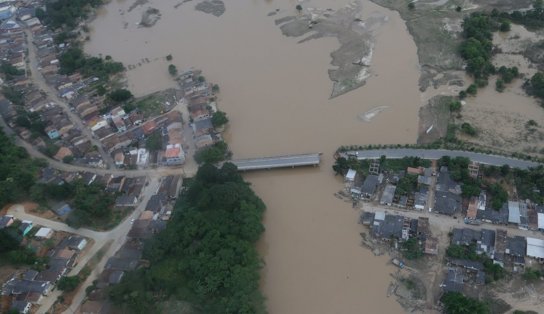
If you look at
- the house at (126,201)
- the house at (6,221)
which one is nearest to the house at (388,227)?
the house at (126,201)

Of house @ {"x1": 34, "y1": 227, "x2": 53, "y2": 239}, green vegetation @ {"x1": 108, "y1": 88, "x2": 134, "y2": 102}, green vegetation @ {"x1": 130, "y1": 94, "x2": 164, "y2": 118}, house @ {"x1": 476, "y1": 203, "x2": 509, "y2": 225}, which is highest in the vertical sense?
green vegetation @ {"x1": 108, "y1": 88, "x2": 134, "y2": 102}

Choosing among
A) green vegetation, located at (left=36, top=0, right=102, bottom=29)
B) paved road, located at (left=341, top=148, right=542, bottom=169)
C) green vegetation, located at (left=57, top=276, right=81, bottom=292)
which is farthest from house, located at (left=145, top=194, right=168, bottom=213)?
green vegetation, located at (left=36, top=0, right=102, bottom=29)

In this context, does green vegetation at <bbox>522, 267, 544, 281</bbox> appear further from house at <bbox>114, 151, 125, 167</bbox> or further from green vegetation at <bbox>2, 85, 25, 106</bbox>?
green vegetation at <bbox>2, 85, 25, 106</bbox>

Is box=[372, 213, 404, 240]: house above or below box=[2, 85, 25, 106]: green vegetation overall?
below

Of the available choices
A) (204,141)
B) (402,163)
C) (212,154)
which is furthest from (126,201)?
(402,163)

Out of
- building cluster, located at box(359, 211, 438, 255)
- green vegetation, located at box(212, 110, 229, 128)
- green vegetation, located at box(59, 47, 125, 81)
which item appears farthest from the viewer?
green vegetation, located at box(59, 47, 125, 81)

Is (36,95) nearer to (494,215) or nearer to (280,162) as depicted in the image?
(280,162)

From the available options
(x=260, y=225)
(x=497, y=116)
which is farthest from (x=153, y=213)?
(x=497, y=116)

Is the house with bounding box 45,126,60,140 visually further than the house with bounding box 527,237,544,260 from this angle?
Yes
